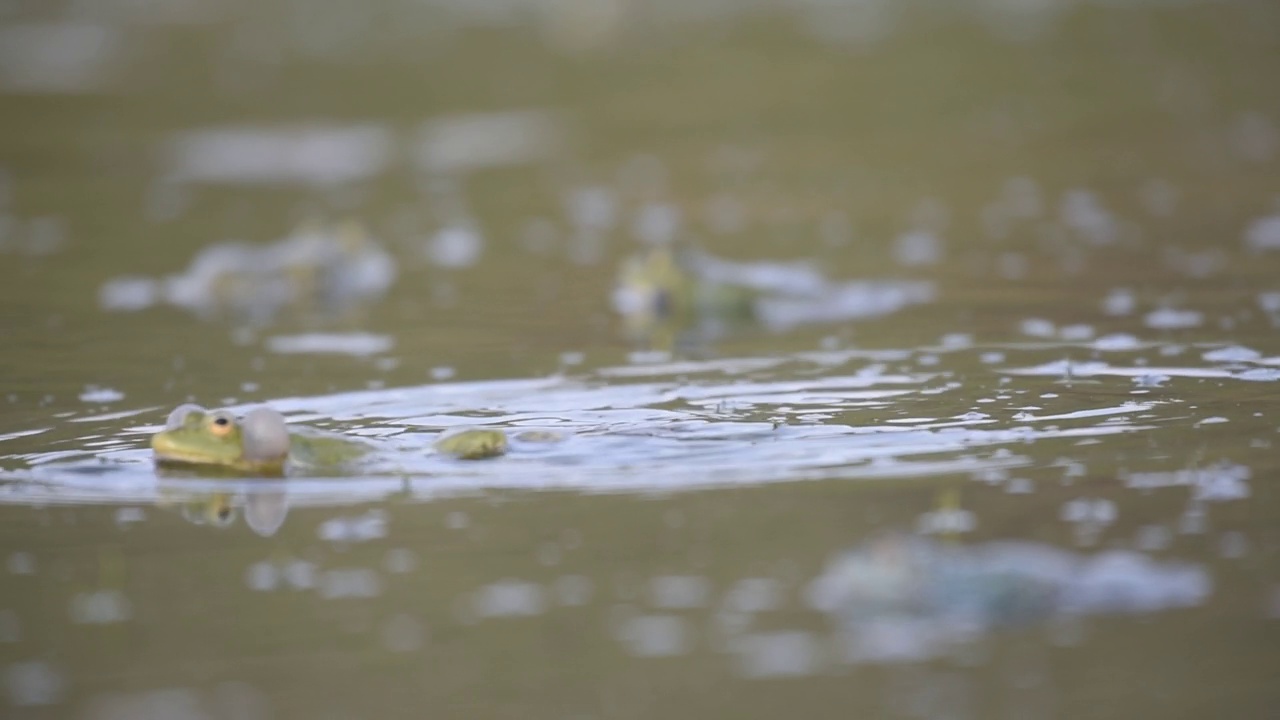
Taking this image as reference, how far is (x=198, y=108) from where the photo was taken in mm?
21719

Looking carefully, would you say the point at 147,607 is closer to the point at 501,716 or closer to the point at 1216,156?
the point at 501,716

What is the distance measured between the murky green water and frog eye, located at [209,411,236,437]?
18cm

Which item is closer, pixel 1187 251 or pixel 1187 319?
pixel 1187 319

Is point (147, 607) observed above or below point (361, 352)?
below

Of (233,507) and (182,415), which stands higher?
(182,415)

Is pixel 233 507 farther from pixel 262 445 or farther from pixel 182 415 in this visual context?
pixel 182 415

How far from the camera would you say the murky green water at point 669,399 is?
4.98 meters

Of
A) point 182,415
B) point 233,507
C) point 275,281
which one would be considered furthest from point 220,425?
point 275,281

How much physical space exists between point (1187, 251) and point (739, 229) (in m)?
3.70

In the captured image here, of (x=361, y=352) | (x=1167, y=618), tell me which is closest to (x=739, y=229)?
(x=361, y=352)

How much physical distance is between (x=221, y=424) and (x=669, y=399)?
2.07 metres

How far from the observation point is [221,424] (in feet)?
22.8

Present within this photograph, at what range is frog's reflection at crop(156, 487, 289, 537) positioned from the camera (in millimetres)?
6406

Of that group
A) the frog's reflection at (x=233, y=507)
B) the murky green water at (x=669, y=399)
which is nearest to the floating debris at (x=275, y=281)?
the murky green water at (x=669, y=399)
